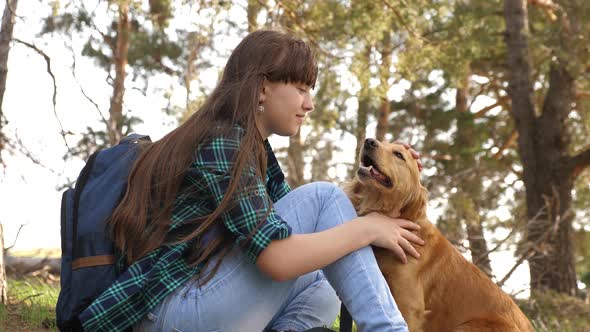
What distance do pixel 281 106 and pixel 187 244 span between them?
27.5 inches

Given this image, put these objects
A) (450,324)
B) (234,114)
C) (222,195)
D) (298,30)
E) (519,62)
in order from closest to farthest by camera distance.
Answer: (222,195) → (234,114) → (450,324) → (298,30) → (519,62)

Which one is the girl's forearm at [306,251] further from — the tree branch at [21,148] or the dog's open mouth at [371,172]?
the tree branch at [21,148]

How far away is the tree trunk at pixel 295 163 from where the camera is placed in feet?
42.5

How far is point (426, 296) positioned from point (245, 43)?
5.08 ft

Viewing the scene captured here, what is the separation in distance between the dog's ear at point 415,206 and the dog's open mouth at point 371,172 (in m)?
0.14

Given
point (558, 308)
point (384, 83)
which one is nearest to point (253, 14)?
point (384, 83)

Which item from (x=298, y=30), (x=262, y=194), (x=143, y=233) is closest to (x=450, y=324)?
(x=262, y=194)

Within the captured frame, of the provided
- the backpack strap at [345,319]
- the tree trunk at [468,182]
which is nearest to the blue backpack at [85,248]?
the backpack strap at [345,319]

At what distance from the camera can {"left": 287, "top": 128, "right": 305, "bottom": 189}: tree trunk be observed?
12.9m

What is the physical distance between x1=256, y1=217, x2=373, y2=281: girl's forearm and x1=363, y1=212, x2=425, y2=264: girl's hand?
14 cm

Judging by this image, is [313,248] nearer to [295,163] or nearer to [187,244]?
[187,244]

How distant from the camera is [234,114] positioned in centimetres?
292

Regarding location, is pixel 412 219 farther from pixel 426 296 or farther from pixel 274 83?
pixel 274 83

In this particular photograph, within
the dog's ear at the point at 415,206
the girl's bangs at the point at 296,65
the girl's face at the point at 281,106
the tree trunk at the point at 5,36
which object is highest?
the tree trunk at the point at 5,36
